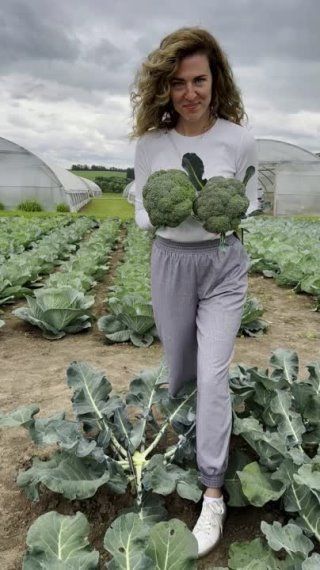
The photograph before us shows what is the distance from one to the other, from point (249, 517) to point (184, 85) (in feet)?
6.25

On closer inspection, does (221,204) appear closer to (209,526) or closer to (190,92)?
(190,92)

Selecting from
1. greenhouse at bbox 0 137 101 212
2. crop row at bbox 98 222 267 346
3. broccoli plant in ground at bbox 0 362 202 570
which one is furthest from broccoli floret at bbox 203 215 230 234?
greenhouse at bbox 0 137 101 212

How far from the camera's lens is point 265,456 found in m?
2.55

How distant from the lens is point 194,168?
2316 millimetres

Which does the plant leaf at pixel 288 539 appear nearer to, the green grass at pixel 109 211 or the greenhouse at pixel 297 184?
the green grass at pixel 109 211

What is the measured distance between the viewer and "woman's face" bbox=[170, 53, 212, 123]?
94.4 inches

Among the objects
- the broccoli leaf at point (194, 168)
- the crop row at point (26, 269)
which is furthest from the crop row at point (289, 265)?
the broccoli leaf at point (194, 168)

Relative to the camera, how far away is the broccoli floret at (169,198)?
2.21 metres

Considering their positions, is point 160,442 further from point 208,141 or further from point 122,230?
point 122,230

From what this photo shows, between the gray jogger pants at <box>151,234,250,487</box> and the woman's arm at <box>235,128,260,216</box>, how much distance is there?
0.18 meters

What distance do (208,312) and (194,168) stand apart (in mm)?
601

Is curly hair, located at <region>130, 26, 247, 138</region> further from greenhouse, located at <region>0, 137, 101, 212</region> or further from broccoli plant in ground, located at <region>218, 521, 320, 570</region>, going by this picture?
greenhouse, located at <region>0, 137, 101, 212</region>

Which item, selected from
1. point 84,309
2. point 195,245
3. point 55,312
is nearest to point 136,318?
point 84,309

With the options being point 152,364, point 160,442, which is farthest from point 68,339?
point 160,442
